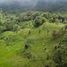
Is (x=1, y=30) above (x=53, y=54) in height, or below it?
below

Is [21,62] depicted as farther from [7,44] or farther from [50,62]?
[7,44]

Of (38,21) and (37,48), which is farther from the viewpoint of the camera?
(38,21)

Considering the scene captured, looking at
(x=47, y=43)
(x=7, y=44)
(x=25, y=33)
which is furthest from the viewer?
(x=25, y=33)

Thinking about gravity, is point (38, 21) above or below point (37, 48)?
above

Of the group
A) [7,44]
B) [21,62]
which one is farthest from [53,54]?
[7,44]

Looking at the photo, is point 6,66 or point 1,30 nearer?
point 6,66

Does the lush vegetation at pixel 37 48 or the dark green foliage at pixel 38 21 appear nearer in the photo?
the lush vegetation at pixel 37 48

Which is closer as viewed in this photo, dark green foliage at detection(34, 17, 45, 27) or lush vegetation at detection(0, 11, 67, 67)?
lush vegetation at detection(0, 11, 67, 67)

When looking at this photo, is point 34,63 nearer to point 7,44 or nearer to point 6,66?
point 6,66

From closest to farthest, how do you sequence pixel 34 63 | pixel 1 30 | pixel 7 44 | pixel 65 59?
pixel 65 59
pixel 34 63
pixel 7 44
pixel 1 30
